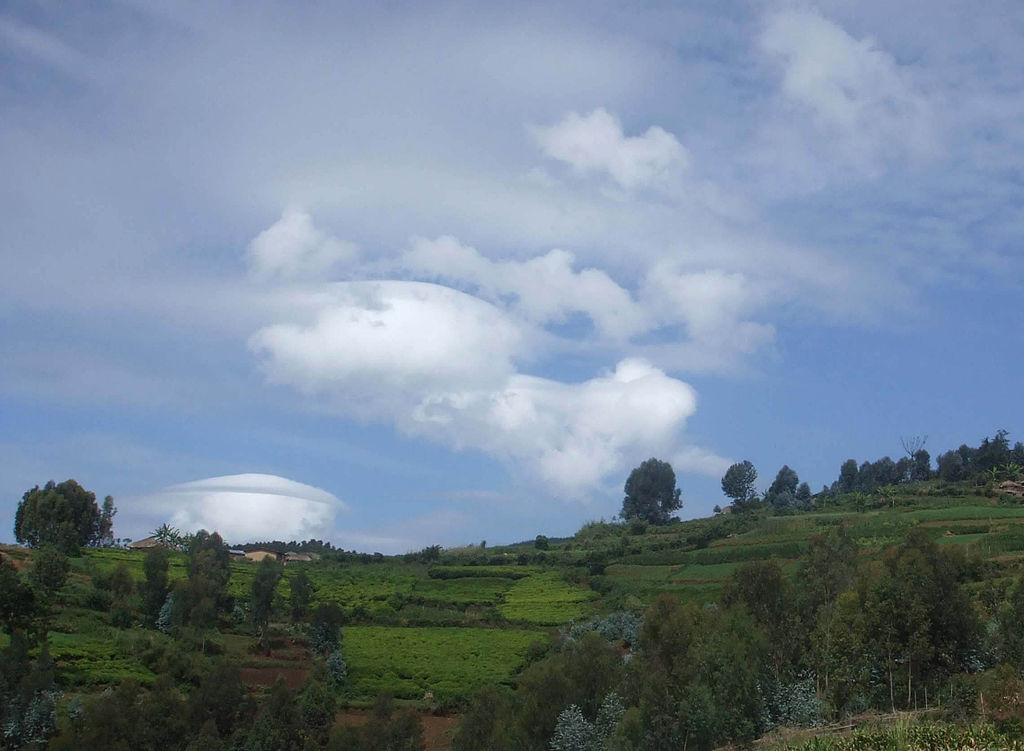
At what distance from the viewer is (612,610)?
66.6 metres

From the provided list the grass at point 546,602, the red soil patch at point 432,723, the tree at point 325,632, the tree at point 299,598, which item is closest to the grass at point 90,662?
the tree at point 325,632

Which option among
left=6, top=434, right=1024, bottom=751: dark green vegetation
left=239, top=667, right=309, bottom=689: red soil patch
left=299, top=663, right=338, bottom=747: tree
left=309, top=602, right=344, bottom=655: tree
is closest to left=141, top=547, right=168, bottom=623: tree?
left=6, top=434, right=1024, bottom=751: dark green vegetation

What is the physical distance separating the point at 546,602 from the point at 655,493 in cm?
5772

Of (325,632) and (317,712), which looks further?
(325,632)

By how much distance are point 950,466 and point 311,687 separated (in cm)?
9665

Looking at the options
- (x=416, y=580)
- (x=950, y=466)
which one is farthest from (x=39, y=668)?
(x=950, y=466)

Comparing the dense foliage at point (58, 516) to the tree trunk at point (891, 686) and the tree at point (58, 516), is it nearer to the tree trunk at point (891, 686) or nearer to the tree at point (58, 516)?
the tree at point (58, 516)

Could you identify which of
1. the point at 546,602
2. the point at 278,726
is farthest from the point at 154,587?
the point at 278,726

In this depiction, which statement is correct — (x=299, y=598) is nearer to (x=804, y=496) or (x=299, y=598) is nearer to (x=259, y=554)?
(x=259, y=554)

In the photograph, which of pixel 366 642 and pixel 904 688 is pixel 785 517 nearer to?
pixel 366 642

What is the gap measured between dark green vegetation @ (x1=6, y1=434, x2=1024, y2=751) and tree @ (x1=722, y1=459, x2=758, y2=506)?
21117 millimetres

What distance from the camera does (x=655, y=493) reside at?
419 ft

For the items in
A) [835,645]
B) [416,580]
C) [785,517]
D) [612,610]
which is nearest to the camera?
[835,645]

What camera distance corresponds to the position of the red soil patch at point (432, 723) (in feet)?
144
